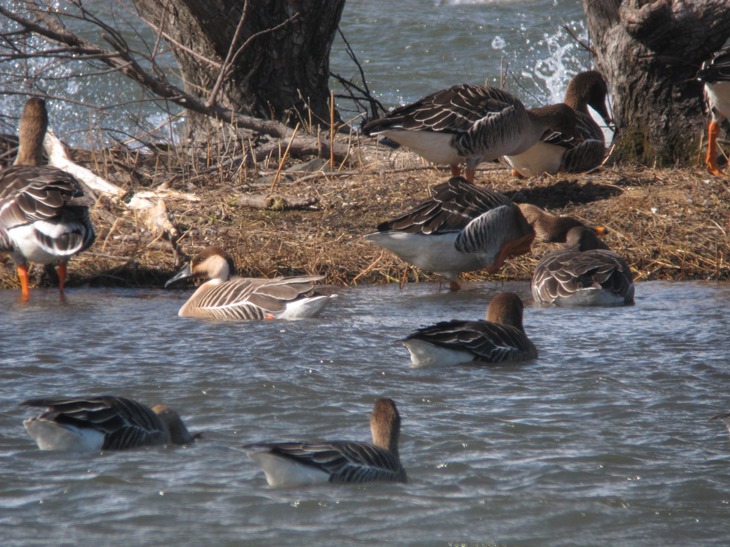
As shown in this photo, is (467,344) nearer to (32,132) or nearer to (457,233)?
(457,233)

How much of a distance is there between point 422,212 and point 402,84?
11.4 metres

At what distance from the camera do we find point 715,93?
34.5 feet

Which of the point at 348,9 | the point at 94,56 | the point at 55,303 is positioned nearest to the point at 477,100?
the point at 94,56

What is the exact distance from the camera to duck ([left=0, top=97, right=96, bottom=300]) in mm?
8414

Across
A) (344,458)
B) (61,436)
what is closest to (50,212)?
(61,436)

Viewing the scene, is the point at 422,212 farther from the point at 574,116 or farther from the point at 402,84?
the point at 402,84

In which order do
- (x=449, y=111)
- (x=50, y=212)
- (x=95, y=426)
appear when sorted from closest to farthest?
(x=95, y=426)
(x=50, y=212)
(x=449, y=111)

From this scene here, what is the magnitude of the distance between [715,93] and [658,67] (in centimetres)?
90

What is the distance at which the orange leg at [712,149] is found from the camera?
10.6m

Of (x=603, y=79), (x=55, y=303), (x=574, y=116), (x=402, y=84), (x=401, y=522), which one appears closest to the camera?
(x=401, y=522)

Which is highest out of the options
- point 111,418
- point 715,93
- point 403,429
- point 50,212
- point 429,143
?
point 715,93

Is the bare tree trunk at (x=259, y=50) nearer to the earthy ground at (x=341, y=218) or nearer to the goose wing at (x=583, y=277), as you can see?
the earthy ground at (x=341, y=218)

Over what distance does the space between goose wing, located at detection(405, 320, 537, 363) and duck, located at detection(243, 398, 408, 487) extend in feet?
6.24

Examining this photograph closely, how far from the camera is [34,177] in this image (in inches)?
347
